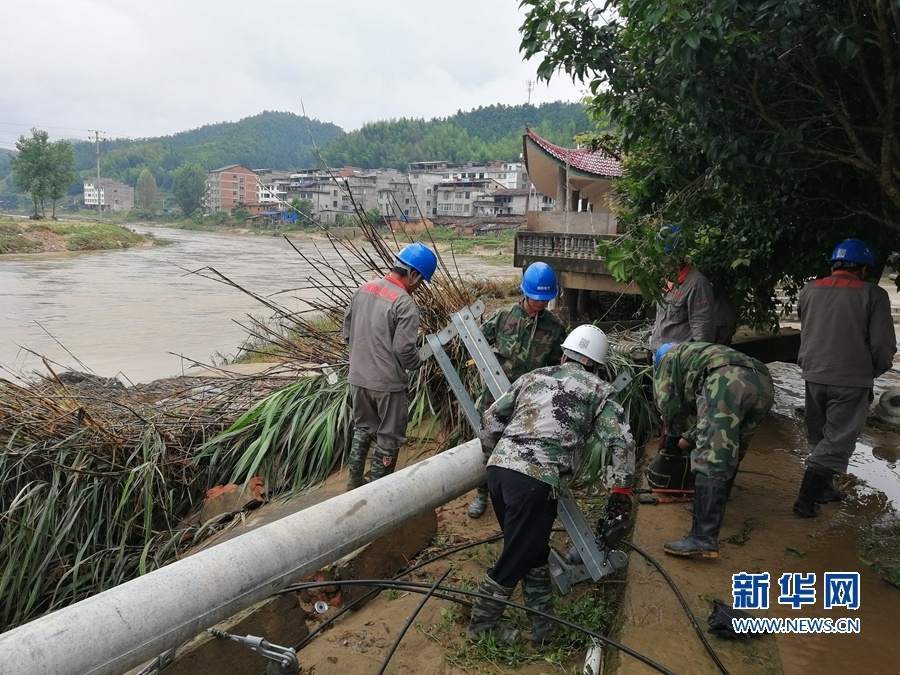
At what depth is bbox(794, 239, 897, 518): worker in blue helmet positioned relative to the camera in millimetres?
3887

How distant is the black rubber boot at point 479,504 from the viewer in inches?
174

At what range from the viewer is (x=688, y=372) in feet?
12.5

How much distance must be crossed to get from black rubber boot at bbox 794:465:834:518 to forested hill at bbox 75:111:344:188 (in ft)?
446

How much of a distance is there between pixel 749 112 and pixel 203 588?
3.36m

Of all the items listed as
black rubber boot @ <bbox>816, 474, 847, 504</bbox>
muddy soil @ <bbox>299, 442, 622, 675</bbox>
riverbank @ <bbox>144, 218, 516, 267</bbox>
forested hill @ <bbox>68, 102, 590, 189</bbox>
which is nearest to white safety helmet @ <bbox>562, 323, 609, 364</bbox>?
muddy soil @ <bbox>299, 442, 622, 675</bbox>

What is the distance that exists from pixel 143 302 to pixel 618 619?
77.2 feet

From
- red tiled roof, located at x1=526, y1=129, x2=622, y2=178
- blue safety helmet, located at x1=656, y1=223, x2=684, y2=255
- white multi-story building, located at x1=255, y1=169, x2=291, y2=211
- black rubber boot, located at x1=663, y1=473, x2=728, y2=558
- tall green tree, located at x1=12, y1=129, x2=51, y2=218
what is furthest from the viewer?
tall green tree, located at x1=12, y1=129, x2=51, y2=218

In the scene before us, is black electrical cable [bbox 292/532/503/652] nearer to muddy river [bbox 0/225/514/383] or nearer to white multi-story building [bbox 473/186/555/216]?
muddy river [bbox 0/225/514/383]

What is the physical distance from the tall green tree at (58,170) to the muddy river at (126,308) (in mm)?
24364

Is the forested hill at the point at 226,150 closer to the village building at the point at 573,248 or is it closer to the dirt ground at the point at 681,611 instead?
the village building at the point at 573,248

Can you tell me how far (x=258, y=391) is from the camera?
6.46 meters

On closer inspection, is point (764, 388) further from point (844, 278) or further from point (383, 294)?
point (383, 294)

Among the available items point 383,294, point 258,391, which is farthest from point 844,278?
point 258,391

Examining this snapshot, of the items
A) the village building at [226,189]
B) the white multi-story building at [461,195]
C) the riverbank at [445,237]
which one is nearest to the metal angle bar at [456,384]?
the riverbank at [445,237]
